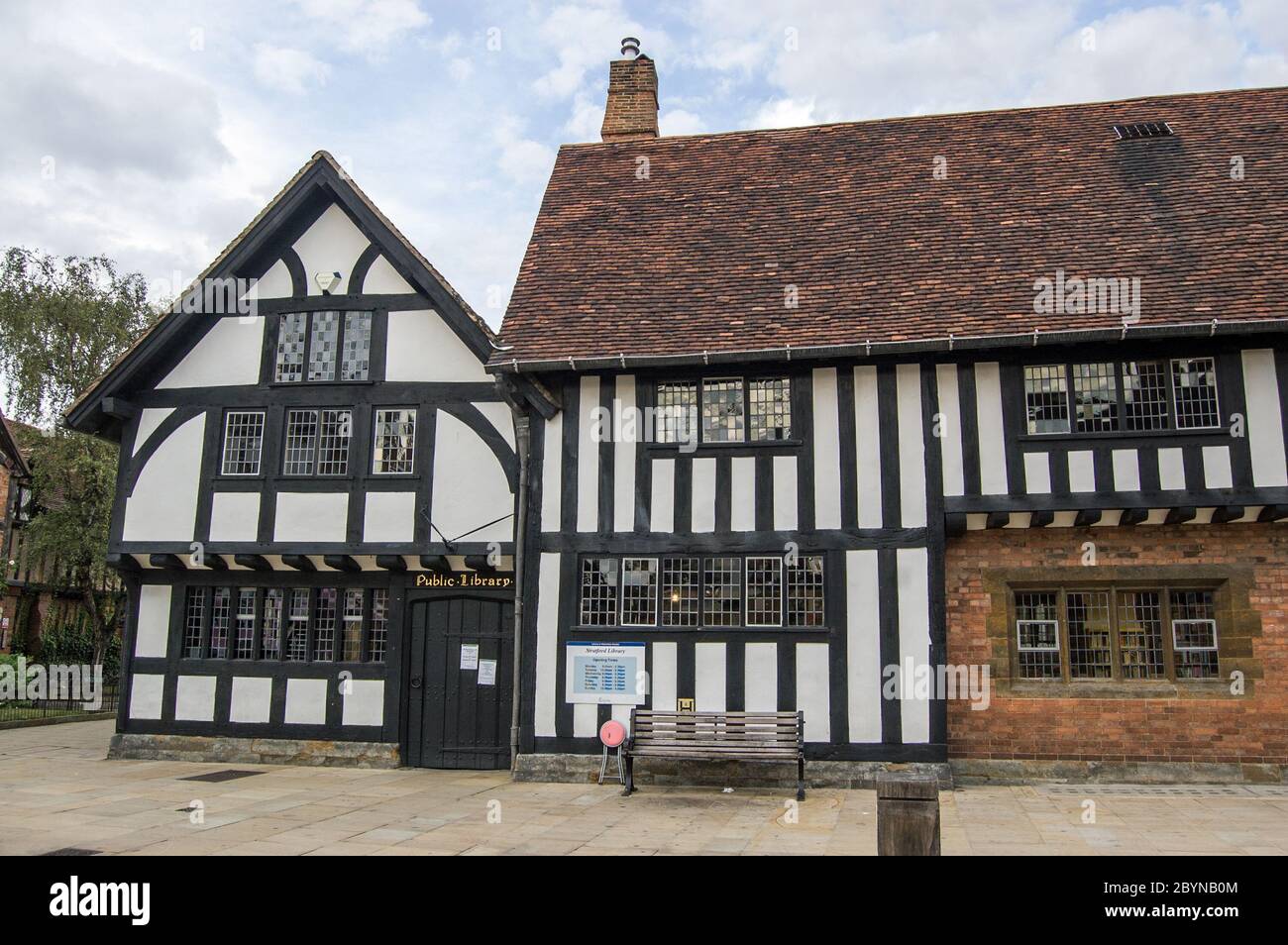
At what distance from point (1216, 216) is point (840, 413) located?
5.77 metres

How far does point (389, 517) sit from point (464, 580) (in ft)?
4.44

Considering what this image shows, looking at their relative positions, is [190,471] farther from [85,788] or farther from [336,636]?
[85,788]

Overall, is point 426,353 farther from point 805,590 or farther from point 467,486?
point 805,590

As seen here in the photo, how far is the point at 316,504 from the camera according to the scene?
1357 cm

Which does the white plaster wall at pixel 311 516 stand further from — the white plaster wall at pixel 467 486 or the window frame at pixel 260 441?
the white plaster wall at pixel 467 486

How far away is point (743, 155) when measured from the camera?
1583cm

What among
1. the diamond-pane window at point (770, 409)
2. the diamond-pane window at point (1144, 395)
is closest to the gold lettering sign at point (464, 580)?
the diamond-pane window at point (770, 409)

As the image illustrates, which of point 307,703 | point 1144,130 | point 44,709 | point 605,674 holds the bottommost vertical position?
point 44,709

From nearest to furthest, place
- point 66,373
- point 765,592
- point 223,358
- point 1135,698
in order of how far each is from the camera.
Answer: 1. point 1135,698
2. point 765,592
3. point 223,358
4. point 66,373

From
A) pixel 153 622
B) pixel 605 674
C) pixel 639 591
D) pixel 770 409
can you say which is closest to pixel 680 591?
pixel 639 591

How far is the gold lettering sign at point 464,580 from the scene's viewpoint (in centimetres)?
1340

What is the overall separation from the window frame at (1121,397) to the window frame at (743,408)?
9.01ft

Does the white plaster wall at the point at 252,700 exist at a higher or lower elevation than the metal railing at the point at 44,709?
higher

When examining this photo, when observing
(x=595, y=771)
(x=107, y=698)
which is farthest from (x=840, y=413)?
(x=107, y=698)
